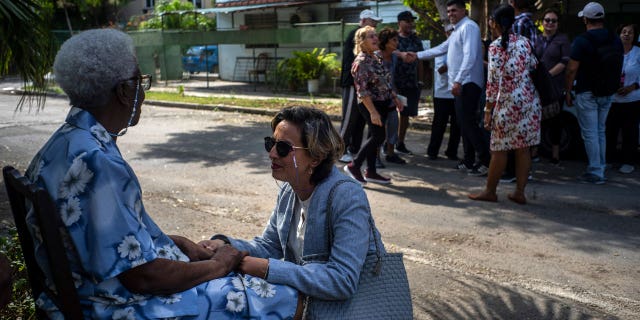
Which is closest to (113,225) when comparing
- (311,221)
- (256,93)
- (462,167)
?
(311,221)

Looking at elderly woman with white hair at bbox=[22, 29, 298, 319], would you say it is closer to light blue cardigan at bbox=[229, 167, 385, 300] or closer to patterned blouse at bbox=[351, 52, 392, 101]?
light blue cardigan at bbox=[229, 167, 385, 300]

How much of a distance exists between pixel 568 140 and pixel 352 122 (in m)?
2.99

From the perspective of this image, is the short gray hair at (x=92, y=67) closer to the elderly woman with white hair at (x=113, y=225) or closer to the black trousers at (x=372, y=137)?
the elderly woman with white hair at (x=113, y=225)

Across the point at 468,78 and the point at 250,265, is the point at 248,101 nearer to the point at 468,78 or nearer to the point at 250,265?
the point at 468,78

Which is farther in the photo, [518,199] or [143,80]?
[518,199]

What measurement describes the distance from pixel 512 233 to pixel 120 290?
446 centimetres

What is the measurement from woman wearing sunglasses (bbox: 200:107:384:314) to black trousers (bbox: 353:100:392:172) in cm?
462

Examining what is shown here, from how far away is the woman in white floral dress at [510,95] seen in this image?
6.73m

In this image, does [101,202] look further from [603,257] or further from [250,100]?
[250,100]

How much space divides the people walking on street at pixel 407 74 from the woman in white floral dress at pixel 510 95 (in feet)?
9.47

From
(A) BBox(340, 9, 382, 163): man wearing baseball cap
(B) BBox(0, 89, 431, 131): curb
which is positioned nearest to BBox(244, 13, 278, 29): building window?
(B) BBox(0, 89, 431, 131): curb

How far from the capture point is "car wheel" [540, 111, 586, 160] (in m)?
9.21

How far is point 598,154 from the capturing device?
26.1 feet

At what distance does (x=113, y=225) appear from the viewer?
223cm
